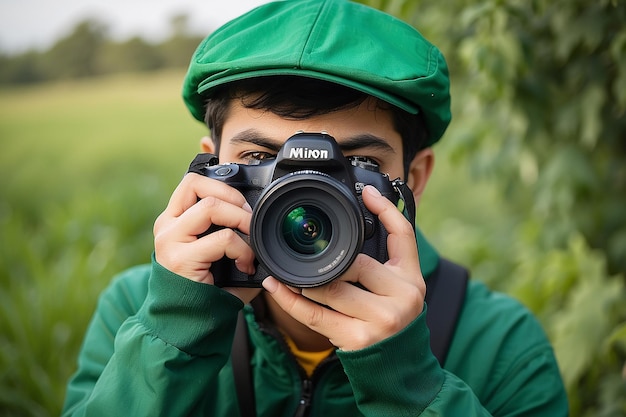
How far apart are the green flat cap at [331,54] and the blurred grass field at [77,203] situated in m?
1.37

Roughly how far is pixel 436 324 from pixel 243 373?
0.49 meters

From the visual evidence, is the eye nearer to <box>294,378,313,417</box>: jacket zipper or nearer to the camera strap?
the camera strap

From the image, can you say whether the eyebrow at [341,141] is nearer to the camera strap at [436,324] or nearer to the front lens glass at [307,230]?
the front lens glass at [307,230]

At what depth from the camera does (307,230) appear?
121 cm

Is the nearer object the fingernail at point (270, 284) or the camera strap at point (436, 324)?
the fingernail at point (270, 284)

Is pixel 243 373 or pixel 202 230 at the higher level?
pixel 202 230

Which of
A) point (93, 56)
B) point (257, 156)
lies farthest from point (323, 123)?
point (93, 56)

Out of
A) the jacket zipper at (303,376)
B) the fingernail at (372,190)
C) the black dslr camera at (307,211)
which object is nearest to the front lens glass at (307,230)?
the black dslr camera at (307,211)

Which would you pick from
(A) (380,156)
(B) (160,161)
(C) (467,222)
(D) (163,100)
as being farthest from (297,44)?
(D) (163,100)

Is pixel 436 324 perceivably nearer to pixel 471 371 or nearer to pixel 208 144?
pixel 471 371

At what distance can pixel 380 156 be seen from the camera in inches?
56.9

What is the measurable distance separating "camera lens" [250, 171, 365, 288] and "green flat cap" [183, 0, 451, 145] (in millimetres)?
278

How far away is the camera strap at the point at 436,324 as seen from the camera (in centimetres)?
150

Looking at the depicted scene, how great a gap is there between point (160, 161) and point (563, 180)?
465 centimetres
